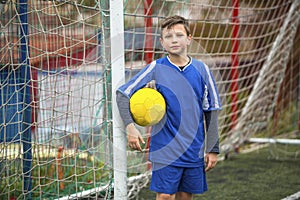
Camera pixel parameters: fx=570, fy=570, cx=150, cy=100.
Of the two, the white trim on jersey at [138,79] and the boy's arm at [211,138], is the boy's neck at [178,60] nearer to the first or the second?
the white trim on jersey at [138,79]

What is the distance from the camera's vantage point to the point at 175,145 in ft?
11.4

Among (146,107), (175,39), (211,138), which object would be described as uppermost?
(175,39)

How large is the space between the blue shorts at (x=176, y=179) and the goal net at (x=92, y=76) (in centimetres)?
56

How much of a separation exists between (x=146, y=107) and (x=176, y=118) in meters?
0.26

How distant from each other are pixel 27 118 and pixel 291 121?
5061 mm

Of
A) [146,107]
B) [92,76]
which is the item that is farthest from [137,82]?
[92,76]

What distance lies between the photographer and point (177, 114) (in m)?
3.47

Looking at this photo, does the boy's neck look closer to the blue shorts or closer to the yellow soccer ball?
the yellow soccer ball

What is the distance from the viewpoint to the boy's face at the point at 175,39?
11.4 feet

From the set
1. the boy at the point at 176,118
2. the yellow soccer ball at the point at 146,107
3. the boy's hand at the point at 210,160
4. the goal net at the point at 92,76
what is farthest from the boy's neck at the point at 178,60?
the boy's hand at the point at 210,160

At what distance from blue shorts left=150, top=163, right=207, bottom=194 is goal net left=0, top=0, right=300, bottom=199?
1.84 feet

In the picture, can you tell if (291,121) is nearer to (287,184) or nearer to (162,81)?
(287,184)

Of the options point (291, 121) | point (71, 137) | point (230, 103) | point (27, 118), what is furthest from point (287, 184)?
point (291, 121)

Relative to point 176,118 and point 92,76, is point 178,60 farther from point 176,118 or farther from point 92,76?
point 92,76
